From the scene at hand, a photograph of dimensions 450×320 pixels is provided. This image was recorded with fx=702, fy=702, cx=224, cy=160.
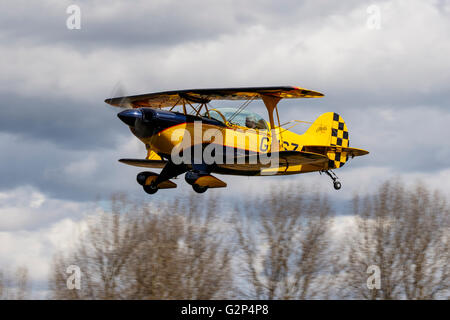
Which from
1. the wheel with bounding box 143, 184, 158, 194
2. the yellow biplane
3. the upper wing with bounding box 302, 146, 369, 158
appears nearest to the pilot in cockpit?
the yellow biplane

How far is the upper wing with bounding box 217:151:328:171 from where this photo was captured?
65.4 feet

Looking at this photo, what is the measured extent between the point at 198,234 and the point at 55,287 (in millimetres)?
7771

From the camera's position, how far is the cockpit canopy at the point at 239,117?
825 inches

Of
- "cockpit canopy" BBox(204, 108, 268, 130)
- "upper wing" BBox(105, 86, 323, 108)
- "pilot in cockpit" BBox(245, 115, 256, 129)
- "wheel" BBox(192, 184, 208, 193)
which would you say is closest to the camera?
"wheel" BBox(192, 184, 208, 193)

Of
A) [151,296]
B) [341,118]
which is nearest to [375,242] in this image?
[151,296]

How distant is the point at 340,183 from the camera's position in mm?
23375

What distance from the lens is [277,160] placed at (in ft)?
67.9

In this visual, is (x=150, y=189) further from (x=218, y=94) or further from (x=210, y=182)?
(x=218, y=94)

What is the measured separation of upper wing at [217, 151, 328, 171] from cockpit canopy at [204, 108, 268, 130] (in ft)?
3.31

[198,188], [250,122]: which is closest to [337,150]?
[250,122]

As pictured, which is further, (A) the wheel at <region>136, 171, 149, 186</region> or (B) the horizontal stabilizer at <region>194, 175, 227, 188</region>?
(A) the wheel at <region>136, 171, 149, 186</region>

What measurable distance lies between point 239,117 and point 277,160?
5.69 ft

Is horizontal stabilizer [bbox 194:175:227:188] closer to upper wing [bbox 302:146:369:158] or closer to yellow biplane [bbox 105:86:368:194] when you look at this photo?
yellow biplane [bbox 105:86:368:194]
